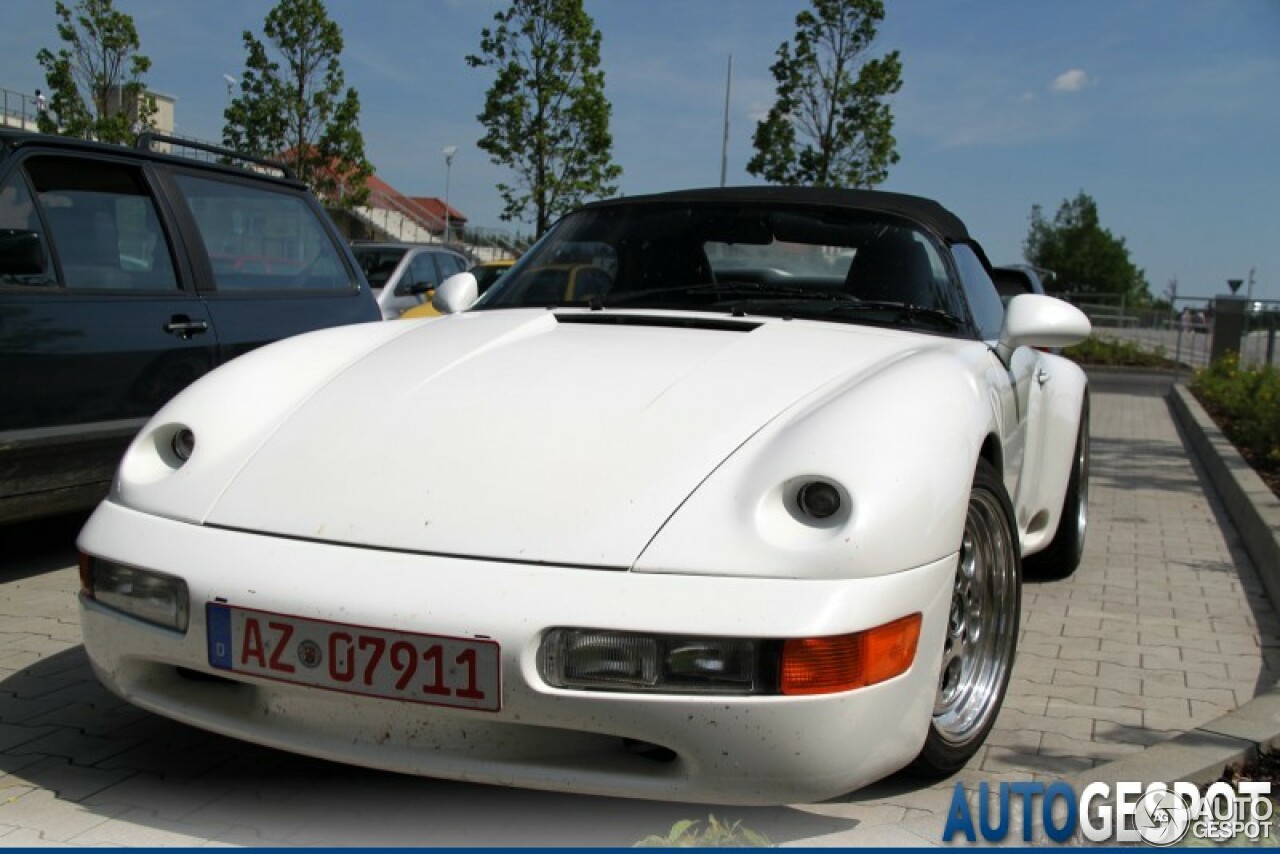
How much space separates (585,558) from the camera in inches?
92.6

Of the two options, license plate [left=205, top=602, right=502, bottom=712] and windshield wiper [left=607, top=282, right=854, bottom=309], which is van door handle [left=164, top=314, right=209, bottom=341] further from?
license plate [left=205, top=602, right=502, bottom=712]

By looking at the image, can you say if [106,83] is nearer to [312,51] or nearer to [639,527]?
[312,51]

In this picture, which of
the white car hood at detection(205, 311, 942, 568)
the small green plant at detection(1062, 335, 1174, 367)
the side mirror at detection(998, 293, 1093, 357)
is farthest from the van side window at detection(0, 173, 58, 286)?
the small green plant at detection(1062, 335, 1174, 367)

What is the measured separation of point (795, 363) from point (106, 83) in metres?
24.9

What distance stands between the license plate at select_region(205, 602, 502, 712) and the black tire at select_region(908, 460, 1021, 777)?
1087 millimetres

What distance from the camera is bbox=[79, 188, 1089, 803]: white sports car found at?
2242mm

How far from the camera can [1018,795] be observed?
269 cm

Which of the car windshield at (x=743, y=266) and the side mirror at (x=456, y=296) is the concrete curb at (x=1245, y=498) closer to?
the car windshield at (x=743, y=266)

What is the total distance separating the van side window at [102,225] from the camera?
4.66 metres

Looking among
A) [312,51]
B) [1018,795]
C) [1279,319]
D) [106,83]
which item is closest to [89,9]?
[106,83]

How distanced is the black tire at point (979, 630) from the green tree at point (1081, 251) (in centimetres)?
9315

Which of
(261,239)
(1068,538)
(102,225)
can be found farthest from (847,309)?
(261,239)

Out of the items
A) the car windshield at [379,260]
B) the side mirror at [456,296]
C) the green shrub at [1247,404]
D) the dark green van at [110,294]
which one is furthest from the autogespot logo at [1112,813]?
the car windshield at [379,260]

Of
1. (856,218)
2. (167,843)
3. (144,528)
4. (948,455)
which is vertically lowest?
(167,843)
